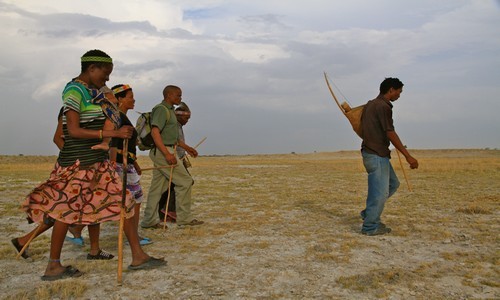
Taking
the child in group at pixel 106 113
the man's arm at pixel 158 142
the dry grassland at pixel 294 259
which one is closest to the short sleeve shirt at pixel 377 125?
the dry grassland at pixel 294 259

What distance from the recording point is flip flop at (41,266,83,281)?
13.3ft

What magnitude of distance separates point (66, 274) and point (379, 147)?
4213 mm

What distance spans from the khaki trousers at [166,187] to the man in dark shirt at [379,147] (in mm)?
2705

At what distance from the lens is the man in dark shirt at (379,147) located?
19.4ft

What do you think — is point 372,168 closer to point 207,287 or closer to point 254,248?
point 254,248

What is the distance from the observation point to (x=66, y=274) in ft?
13.4


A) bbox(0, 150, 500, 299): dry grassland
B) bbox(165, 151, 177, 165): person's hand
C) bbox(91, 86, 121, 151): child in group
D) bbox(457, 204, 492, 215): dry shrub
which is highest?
bbox(91, 86, 121, 151): child in group

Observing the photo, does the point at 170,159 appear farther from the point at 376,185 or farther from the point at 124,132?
the point at 376,185

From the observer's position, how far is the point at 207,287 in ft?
12.8

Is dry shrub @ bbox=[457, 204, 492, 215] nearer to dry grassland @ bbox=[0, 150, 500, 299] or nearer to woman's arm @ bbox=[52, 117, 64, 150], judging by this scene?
dry grassland @ bbox=[0, 150, 500, 299]

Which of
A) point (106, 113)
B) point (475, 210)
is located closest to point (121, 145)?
point (106, 113)

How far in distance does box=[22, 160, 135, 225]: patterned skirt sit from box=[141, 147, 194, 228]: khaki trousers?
247 cm

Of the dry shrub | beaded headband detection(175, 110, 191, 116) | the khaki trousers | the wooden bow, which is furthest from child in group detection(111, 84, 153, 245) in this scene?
the dry shrub

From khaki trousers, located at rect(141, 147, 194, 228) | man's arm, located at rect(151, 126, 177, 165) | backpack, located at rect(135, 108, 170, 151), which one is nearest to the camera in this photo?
man's arm, located at rect(151, 126, 177, 165)
